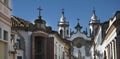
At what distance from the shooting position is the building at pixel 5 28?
28.7 meters

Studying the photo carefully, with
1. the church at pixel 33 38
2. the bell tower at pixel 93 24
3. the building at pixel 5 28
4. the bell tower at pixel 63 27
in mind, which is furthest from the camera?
the bell tower at pixel 63 27

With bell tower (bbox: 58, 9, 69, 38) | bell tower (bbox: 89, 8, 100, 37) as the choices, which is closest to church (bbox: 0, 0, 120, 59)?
bell tower (bbox: 89, 8, 100, 37)

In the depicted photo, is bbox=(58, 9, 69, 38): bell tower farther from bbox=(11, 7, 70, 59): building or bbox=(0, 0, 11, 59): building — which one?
bbox=(0, 0, 11, 59): building

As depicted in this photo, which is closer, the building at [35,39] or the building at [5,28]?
the building at [5,28]

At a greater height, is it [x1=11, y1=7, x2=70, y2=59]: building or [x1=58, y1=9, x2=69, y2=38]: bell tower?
[x1=58, y1=9, x2=69, y2=38]: bell tower

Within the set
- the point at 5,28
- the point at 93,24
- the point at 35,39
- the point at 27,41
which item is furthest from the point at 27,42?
the point at 93,24

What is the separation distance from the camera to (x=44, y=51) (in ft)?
183

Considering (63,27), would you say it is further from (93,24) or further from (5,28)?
(5,28)

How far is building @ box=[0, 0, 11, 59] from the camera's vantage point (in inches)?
1130

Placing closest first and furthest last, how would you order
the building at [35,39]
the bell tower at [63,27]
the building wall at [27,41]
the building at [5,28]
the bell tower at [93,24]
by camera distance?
the building at [5,28] < the building at [35,39] < the building wall at [27,41] < the bell tower at [93,24] < the bell tower at [63,27]

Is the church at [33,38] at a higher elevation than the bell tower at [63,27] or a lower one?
lower

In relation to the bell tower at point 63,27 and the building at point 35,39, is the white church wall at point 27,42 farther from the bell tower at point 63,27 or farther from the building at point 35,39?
the bell tower at point 63,27

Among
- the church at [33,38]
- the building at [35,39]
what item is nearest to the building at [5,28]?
the church at [33,38]

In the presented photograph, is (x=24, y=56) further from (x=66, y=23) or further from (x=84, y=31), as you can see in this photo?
(x=84, y=31)
